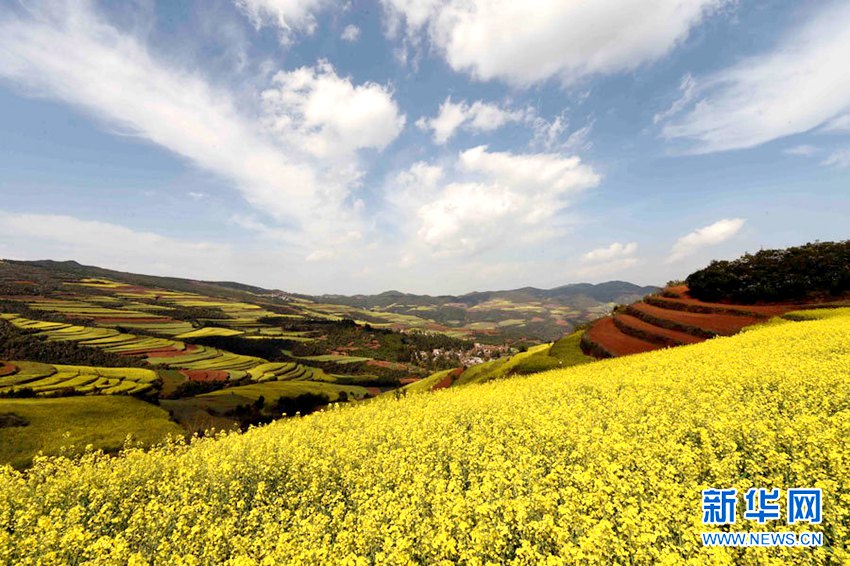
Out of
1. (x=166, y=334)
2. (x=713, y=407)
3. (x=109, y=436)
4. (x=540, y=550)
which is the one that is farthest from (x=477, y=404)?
(x=166, y=334)

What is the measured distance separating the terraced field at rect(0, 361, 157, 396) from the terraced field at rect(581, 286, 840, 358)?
100337 millimetres

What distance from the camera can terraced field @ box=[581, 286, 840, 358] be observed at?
3731cm

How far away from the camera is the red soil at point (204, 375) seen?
10366 centimetres

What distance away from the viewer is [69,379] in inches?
3214

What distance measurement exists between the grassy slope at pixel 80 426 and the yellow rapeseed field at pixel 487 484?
29865 millimetres

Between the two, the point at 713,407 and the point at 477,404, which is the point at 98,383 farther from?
the point at 713,407

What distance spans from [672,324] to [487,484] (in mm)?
43815

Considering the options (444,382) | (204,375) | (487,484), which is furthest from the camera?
(204,375)

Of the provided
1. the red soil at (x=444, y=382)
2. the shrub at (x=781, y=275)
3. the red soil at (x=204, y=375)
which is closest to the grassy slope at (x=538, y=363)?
the red soil at (x=444, y=382)

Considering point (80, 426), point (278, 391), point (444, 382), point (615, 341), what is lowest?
point (278, 391)

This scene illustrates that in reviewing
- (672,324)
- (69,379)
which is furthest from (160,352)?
(672,324)

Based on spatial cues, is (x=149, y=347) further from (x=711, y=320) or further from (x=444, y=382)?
(x=711, y=320)

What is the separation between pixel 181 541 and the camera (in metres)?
8.42

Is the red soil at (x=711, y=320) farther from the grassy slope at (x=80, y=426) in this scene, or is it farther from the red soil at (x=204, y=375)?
the red soil at (x=204, y=375)
